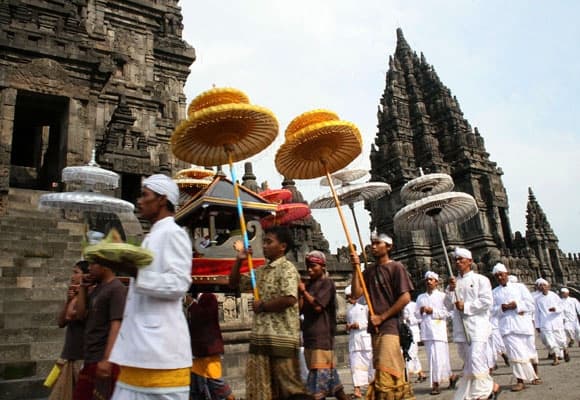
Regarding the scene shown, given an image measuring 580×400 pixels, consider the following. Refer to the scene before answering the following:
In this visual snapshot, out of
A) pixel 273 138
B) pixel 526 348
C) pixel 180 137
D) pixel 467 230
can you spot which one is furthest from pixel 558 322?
pixel 467 230

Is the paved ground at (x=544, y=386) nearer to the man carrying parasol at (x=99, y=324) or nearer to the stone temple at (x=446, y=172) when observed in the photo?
the man carrying parasol at (x=99, y=324)

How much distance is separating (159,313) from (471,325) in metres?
4.38

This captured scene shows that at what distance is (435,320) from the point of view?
27.8 ft

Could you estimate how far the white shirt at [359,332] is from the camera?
26.5ft

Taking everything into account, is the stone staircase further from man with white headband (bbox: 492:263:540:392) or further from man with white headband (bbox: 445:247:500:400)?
man with white headband (bbox: 492:263:540:392)

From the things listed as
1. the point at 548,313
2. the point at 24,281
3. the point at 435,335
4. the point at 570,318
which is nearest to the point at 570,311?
the point at 570,318

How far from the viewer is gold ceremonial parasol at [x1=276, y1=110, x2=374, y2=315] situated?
5.04 metres

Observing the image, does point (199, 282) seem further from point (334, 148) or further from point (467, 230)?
point (467, 230)

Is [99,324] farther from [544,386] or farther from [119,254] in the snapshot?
[544,386]

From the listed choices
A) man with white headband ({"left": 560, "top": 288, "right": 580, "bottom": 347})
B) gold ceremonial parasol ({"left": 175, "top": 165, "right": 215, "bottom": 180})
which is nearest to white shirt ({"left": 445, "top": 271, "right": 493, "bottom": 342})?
gold ceremonial parasol ({"left": 175, "top": 165, "right": 215, "bottom": 180})

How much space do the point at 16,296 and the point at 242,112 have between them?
5344 millimetres

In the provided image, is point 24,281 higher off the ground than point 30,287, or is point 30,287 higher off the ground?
point 24,281

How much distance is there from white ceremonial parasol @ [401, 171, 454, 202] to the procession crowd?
1428mm

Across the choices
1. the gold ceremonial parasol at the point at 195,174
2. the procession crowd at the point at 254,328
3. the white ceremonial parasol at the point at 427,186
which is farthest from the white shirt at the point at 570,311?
the gold ceremonial parasol at the point at 195,174
